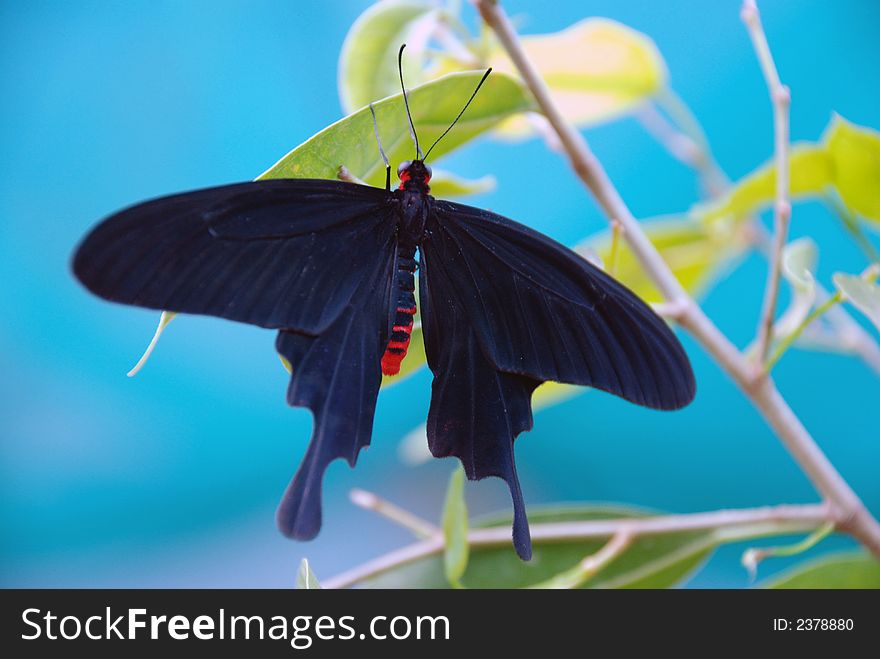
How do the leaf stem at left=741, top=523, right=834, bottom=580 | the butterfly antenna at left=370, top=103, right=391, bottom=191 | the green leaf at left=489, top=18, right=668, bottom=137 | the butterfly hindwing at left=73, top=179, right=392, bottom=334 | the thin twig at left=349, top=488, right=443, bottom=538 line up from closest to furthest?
the butterfly hindwing at left=73, top=179, right=392, bottom=334, the butterfly antenna at left=370, top=103, right=391, bottom=191, the leaf stem at left=741, top=523, right=834, bottom=580, the thin twig at left=349, top=488, right=443, bottom=538, the green leaf at left=489, top=18, right=668, bottom=137

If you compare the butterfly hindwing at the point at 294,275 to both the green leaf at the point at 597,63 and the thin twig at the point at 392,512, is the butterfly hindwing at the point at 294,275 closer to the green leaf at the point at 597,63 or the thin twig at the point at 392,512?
the thin twig at the point at 392,512

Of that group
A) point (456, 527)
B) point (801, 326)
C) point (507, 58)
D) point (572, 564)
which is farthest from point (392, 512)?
point (507, 58)

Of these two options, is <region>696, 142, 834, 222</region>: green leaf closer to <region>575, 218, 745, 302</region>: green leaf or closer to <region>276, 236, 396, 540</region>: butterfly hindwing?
<region>575, 218, 745, 302</region>: green leaf

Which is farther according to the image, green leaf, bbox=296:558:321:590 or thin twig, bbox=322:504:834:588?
thin twig, bbox=322:504:834:588

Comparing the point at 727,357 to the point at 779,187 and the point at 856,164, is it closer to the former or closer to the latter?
the point at 779,187

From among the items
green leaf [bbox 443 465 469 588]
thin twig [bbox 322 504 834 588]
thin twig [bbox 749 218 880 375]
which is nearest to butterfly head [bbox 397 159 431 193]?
green leaf [bbox 443 465 469 588]
